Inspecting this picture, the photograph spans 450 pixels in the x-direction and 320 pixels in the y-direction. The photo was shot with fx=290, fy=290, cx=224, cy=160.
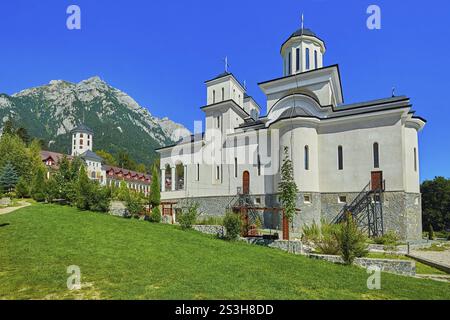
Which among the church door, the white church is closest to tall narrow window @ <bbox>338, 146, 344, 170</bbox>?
the white church

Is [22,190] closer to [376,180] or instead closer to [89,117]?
[376,180]

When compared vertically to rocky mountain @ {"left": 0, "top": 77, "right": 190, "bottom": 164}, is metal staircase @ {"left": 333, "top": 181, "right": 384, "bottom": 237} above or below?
below

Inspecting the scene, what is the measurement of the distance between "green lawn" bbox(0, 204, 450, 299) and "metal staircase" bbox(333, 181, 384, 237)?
9.22 metres

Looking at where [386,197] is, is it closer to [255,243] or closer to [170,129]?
[255,243]

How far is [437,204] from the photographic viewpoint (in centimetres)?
4081

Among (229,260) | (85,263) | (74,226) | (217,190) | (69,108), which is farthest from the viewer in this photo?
(69,108)

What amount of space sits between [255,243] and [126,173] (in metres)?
61.9

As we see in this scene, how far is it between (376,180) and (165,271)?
16483 millimetres

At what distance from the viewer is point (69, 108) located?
13725 cm

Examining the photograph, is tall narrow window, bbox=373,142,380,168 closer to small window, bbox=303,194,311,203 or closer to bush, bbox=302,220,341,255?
small window, bbox=303,194,311,203

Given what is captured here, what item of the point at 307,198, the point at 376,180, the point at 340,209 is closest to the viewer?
the point at 376,180

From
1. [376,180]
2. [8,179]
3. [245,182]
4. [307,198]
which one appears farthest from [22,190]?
[376,180]

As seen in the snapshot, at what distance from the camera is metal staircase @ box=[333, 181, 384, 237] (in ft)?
62.7

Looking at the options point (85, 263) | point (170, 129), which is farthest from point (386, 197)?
point (170, 129)
